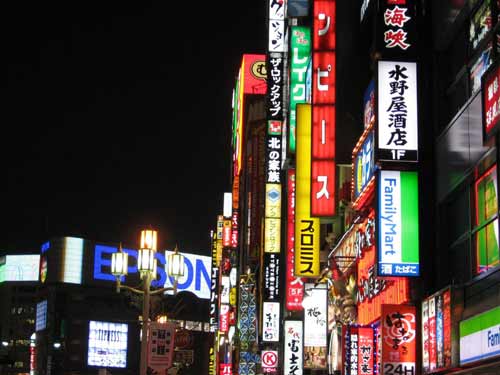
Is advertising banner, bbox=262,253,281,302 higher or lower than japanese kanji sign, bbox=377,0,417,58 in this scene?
lower

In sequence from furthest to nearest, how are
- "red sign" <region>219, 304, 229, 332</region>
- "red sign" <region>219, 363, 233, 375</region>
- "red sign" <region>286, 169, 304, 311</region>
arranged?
"red sign" <region>219, 304, 229, 332</region> < "red sign" <region>219, 363, 233, 375</region> < "red sign" <region>286, 169, 304, 311</region>

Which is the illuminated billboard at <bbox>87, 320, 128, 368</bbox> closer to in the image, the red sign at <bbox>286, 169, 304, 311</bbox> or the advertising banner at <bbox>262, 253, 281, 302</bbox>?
the advertising banner at <bbox>262, 253, 281, 302</bbox>

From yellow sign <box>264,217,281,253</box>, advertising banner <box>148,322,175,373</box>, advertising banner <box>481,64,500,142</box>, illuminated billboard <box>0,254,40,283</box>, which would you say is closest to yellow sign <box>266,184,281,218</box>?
yellow sign <box>264,217,281,253</box>

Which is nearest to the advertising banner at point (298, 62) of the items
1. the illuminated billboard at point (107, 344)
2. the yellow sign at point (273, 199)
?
the yellow sign at point (273, 199)

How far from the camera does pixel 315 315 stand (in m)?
30.3

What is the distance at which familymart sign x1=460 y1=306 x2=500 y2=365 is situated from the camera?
14383 millimetres

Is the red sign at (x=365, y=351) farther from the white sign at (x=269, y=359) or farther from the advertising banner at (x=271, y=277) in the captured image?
the advertising banner at (x=271, y=277)

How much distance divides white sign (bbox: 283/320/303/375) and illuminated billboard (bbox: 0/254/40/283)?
101574 mm

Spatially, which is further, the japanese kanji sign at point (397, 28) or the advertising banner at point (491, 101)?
the japanese kanji sign at point (397, 28)

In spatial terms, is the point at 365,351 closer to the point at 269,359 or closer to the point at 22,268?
the point at 269,359

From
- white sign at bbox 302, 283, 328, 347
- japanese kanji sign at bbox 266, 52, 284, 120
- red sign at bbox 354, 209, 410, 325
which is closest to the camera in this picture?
red sign at bbox 354, 209, 410, 325

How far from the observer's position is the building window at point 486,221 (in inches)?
625

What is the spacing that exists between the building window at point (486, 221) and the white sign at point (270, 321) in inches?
935

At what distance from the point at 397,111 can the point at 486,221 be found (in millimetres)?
3585
